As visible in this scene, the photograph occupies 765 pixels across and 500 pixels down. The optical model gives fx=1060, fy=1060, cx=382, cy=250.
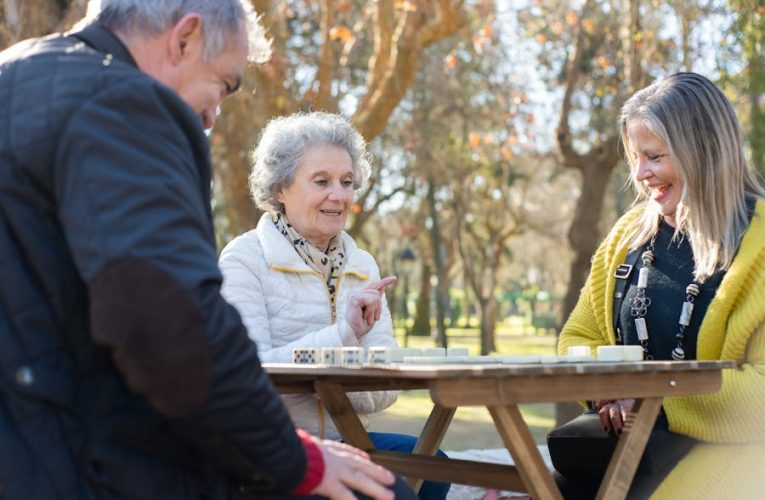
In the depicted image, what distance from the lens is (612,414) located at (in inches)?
138

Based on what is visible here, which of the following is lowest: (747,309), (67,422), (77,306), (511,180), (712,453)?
(511,180)

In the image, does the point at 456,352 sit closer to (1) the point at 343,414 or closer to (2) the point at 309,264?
(1) the point at 343,414

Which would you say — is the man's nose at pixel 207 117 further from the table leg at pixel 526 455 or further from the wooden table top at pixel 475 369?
the table leg at pixel 526 455

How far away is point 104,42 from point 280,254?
181 cm

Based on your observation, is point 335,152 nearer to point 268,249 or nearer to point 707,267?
point 268,249

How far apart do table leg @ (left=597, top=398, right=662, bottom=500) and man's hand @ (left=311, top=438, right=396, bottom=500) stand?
83cm

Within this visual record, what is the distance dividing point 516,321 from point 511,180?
4283cm

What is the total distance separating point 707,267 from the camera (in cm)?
353

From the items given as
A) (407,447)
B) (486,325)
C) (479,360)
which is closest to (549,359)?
(479,360)

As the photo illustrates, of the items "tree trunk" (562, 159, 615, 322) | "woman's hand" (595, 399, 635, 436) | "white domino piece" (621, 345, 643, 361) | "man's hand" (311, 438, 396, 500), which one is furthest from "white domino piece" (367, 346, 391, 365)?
"tree trunk" (562, 159, 615, 322)

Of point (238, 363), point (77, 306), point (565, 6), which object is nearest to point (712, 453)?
point (238, 363)

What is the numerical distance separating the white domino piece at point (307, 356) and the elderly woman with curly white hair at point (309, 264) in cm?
36

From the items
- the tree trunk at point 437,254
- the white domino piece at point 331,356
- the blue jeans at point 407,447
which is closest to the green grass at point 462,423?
the blue jeans at point 407,447

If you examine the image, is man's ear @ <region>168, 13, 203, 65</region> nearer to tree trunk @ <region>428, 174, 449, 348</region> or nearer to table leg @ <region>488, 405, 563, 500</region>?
table leg @ <region>488, 405, 563, 500</region>
